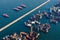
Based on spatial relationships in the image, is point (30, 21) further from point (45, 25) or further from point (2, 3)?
point (2, 3)

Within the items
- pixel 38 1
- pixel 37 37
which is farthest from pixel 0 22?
pixel 38 1

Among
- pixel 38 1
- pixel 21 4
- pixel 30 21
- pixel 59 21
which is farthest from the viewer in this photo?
pixel 38 1

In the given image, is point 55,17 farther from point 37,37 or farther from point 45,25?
point 37,37

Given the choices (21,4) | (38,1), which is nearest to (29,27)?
(21,4)

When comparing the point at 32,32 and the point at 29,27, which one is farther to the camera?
the point at 29,27

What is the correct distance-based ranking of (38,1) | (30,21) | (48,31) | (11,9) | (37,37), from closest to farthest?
(37,37), (48,31), (30,21), (11,9), (38,1)

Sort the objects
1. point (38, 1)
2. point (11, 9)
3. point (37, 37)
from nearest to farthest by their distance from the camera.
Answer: point (37, 37), point (11, 9), point (38, 1)

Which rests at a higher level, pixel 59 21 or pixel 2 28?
pixel 2 28

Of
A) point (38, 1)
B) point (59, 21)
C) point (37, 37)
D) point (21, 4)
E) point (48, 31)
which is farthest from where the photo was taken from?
point (38, 1)

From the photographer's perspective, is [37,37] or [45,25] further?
[45,25]
